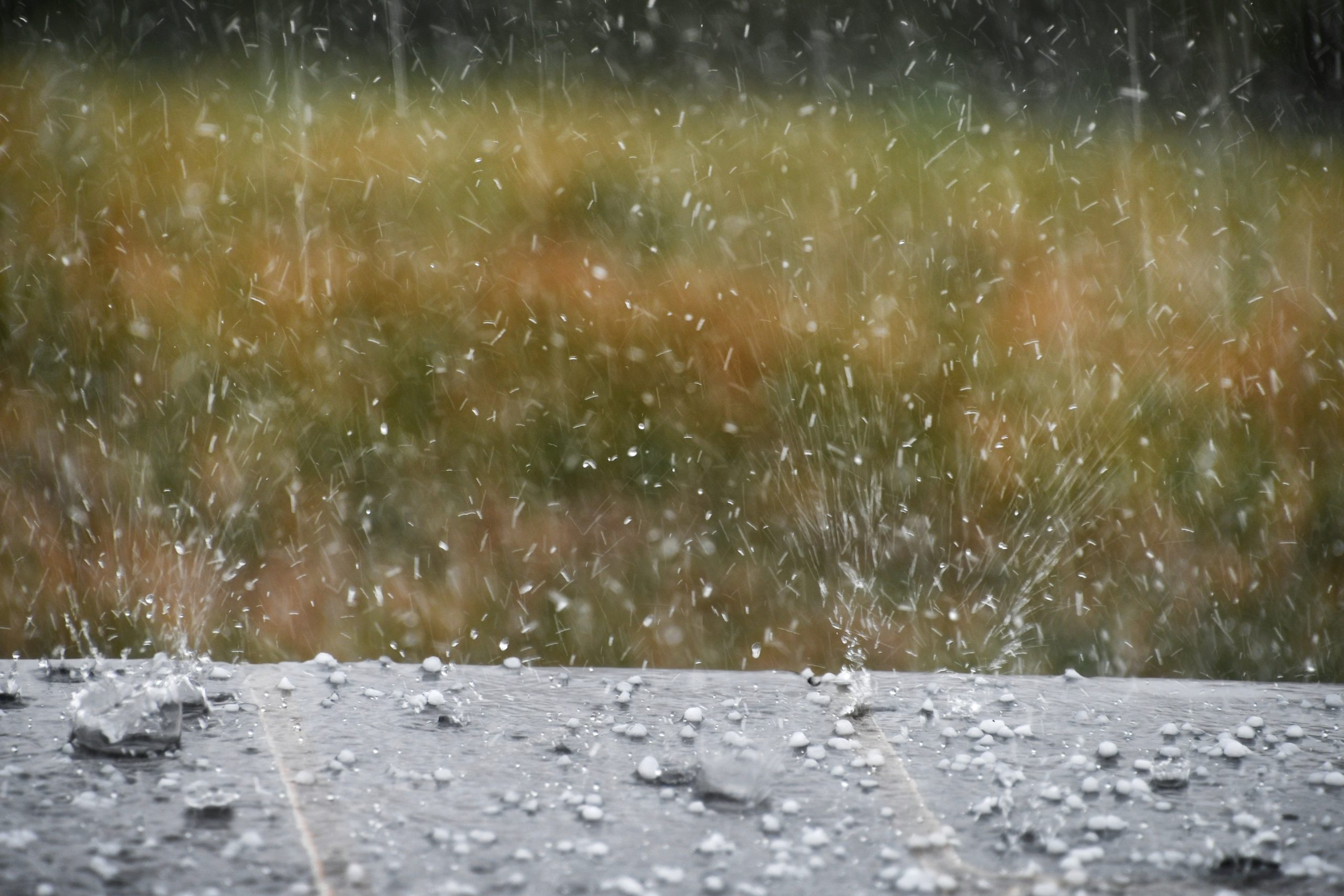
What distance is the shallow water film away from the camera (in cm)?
205

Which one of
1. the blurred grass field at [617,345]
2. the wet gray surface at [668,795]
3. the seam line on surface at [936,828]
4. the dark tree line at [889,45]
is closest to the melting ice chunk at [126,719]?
the wet gray surface at [668,795]

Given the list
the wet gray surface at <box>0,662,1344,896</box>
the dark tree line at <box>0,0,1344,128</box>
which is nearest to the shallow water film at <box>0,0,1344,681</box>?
the dark tree line at <box>0,0,1344,128</box>

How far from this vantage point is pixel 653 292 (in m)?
2.07

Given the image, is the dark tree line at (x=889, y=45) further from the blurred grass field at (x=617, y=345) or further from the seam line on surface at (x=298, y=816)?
the seam line on surface at (x=298, y=816)

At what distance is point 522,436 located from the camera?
82.6 inches

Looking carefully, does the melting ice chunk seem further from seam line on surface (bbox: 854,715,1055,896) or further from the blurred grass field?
the blurred grass field

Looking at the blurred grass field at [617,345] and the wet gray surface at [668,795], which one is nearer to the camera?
the wet gray surface at [668,795]

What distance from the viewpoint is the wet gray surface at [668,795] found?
0.83 meters

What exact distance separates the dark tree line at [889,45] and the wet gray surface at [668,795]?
122cm

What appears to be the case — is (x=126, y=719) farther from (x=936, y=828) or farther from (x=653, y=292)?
(x=653, y=292)

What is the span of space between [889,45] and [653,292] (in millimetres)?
661

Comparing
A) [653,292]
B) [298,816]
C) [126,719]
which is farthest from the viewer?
[653,292]

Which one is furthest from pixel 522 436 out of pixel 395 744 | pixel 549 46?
pixel 395 744

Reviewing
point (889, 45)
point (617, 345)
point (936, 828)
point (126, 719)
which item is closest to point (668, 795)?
point (936, 828)
